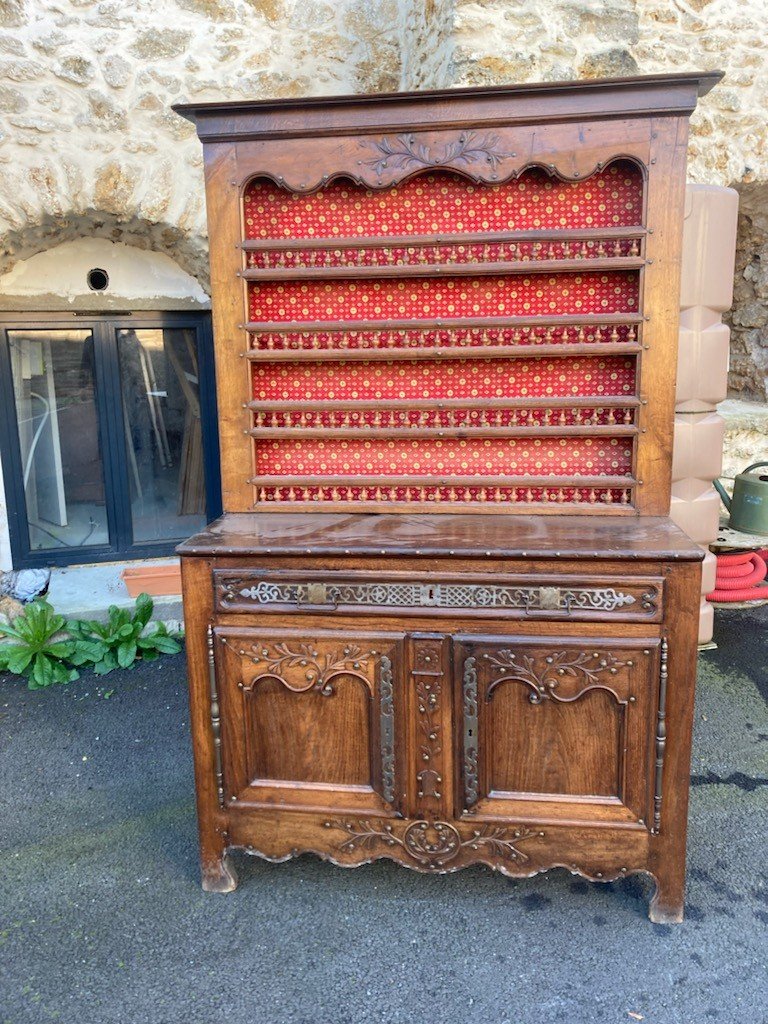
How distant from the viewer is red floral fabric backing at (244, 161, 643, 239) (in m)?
2.16

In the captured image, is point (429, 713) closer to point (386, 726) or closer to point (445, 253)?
point (386, 726)

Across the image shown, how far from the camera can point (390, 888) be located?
A: 222 cm

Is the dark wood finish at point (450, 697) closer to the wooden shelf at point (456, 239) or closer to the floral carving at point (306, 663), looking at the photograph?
the floral carving at point (306, 663)

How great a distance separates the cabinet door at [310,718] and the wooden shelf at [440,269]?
1038 mm

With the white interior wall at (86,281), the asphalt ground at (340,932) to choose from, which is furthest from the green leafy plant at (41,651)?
the white interior wall at (86,281)

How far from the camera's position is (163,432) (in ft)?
14.0

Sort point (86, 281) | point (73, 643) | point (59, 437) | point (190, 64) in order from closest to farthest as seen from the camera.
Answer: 1. point (190, 64)
2. point (73, 643)
3. point (86, 281)
4. point (59, 437)

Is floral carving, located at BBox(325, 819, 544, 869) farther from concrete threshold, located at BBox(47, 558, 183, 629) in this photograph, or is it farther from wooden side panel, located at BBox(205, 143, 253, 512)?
concrete threshold, located at BBox(47, 558, 183, 629)

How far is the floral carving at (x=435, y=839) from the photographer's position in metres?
2.03

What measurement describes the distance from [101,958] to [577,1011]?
3.97 ft

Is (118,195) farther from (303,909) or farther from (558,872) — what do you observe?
(558,872)

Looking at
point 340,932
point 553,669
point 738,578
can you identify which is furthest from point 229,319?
point 738,578

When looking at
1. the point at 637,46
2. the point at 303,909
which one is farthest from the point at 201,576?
the point at 637,46

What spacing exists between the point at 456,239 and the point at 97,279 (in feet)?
8.16
